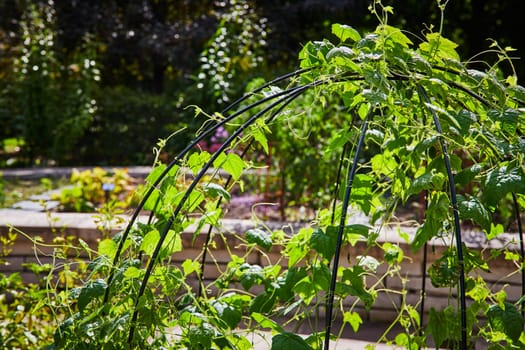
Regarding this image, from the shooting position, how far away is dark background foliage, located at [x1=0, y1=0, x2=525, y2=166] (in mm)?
7152

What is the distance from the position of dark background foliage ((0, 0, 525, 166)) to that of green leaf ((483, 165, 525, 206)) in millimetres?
5118

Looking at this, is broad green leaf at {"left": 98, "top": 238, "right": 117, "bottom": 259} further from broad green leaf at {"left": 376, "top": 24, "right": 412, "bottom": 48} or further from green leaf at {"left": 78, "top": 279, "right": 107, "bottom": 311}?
broad green leaf at {"left": 376, "top": 24, "right": 412, "bottom": 48}

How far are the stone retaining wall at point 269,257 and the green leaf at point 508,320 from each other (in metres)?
1.69

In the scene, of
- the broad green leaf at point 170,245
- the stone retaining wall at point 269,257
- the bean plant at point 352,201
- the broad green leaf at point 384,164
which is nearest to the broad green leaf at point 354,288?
the bean plant at point 352,201

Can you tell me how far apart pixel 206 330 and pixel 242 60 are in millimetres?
5348

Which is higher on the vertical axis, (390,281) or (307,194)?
(307,194)

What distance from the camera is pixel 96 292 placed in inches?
68.9

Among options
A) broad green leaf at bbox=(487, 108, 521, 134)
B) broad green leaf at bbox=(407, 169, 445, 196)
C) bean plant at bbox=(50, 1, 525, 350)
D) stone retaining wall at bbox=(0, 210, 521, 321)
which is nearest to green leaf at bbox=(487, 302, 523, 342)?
bean plant at bbox=(50, 1, 525, 350)

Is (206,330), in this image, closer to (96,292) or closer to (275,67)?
(96,292)

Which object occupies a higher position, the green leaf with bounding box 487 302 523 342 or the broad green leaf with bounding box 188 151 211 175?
the broad green leaf with bounding box 188 151 211 175

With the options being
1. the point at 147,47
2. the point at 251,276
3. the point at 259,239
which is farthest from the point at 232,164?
the point at 147,47

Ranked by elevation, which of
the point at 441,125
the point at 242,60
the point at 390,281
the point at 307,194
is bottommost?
the point at 390,281

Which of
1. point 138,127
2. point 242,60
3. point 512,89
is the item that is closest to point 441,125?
point 512,89

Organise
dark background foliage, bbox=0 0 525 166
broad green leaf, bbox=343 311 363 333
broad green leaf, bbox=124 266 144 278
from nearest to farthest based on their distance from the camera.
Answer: broad green leaf, bbox=124 266 144 278
broad green leaf, bbox=343 311 363 333
dark background foliage, bbox=0 0 525 166
